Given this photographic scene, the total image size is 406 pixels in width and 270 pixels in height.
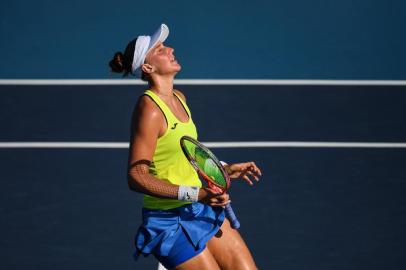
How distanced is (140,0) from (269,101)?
2390mm

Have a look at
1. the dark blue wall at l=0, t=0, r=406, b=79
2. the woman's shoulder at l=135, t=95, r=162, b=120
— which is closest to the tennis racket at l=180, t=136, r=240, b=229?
the woman's shoulder at l=135, t=95, r=162, b=120

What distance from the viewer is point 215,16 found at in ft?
43.5

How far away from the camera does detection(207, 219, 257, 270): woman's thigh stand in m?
7.33

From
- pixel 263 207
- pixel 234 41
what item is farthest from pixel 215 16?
pixel 263 207

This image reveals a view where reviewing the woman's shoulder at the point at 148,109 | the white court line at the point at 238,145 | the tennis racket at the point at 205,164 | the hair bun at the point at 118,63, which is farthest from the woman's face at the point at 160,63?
the white court line at the point at 238,145

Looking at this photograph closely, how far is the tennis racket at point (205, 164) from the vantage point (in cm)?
685

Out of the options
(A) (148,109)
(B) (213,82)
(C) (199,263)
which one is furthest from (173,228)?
(B) (213,82)

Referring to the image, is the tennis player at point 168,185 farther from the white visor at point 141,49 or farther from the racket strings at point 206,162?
the racket strings at point 206,162

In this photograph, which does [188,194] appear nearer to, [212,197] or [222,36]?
[212,197]

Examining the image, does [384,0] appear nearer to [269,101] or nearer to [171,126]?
[269,101]

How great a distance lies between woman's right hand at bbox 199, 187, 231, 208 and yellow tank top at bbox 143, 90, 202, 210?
15.0 inches

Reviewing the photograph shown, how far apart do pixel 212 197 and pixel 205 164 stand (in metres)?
0.24

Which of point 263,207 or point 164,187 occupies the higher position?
point 164,187

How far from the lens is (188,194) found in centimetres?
684
